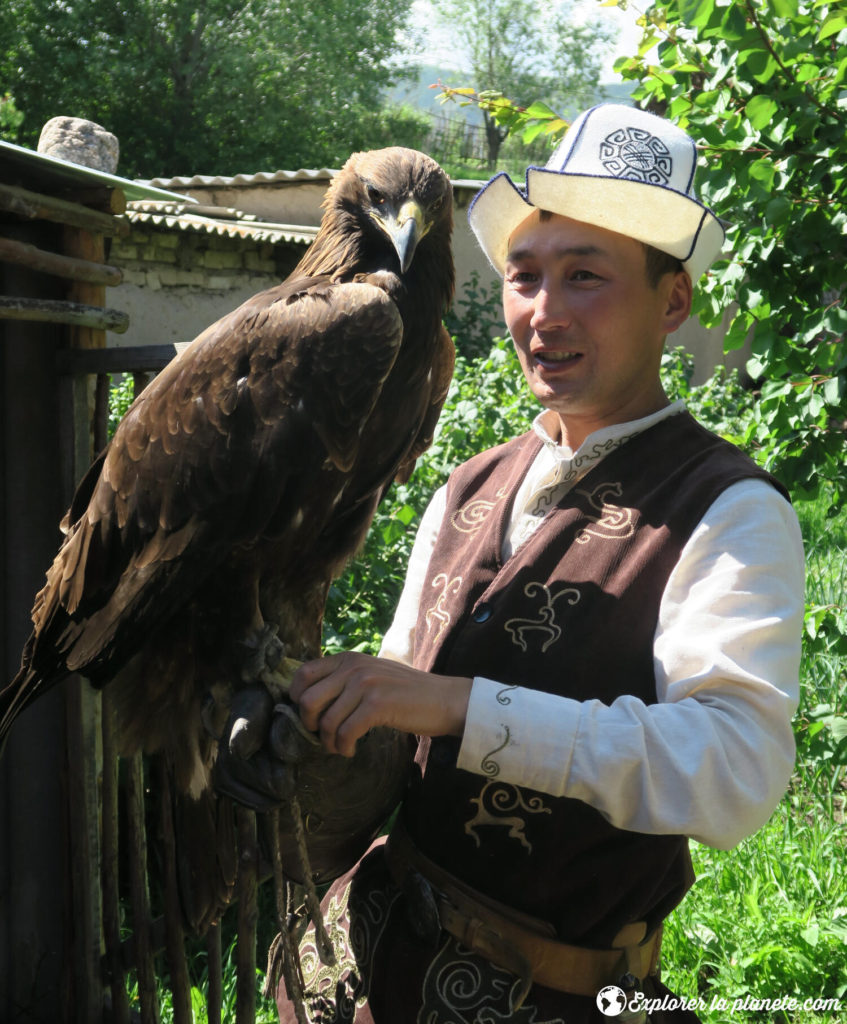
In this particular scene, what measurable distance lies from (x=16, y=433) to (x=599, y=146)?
1.67 meters

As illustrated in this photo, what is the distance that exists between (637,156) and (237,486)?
1.00m

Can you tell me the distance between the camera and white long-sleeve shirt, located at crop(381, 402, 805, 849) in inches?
56.3

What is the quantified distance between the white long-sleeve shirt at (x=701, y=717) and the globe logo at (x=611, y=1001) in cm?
35

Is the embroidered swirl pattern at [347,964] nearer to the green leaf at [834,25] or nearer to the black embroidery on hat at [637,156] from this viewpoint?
the black embroidery on hat at [637,156]

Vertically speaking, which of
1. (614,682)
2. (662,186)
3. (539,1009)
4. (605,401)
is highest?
(662,186)

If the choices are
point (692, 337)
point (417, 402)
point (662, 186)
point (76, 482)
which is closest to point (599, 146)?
point (662, 186)

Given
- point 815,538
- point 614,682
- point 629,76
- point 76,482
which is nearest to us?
point 614,682

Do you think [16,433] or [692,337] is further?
[692,337]

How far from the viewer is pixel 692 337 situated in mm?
15094

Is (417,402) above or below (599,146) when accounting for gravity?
below

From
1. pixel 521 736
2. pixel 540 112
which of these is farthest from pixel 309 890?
pixel 540 112

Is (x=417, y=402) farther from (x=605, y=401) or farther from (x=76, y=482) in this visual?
(x=76, y=482)

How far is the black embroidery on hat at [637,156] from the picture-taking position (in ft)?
5.68

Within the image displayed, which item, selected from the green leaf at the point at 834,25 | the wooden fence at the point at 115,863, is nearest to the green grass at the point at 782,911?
the wooden fence at the point at 115,863
